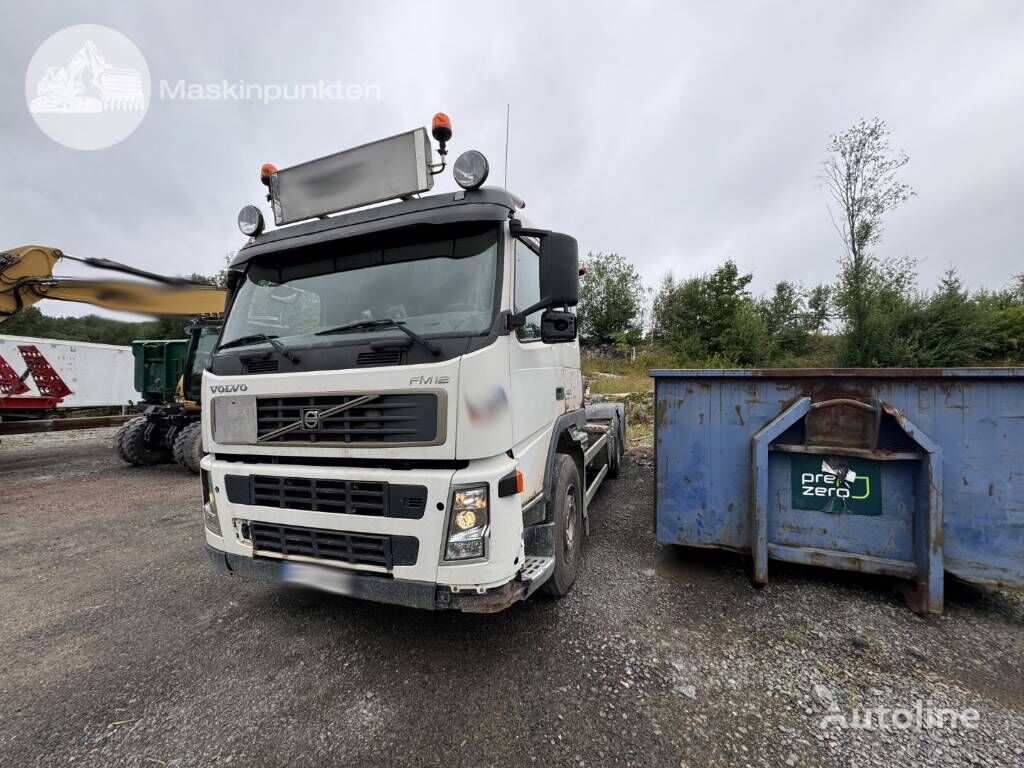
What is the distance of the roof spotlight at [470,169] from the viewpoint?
2463 mm

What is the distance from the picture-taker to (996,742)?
6.12 ft

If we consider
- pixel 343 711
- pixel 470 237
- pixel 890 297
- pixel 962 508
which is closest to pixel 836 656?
pixel 962 508

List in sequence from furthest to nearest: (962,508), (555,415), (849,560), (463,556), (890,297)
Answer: (890,297)
(555,415)
(849,560)
(962,508)
(463,556)

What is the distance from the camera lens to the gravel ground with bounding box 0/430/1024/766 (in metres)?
1.92

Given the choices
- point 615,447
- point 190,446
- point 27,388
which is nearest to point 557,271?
point 615,447

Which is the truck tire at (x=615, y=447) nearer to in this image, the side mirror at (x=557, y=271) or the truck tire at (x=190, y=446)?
Answer: the side mirror at (x=557, y=271)

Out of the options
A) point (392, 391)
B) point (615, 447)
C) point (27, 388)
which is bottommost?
point (615, 447)

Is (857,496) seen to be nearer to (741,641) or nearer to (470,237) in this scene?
(741,641)

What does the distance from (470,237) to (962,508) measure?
138 inches

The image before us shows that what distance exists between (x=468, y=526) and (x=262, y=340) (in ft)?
5.73

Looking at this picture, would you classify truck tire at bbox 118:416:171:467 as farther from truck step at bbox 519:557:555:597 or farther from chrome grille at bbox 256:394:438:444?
truck step at bbox 519:557:555:597

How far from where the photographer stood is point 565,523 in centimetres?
306

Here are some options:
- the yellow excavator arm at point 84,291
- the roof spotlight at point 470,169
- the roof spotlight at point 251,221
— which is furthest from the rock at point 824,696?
the yellow excavator arm at point 84,291

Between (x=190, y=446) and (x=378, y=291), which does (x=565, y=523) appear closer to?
(x=378, y=291)
